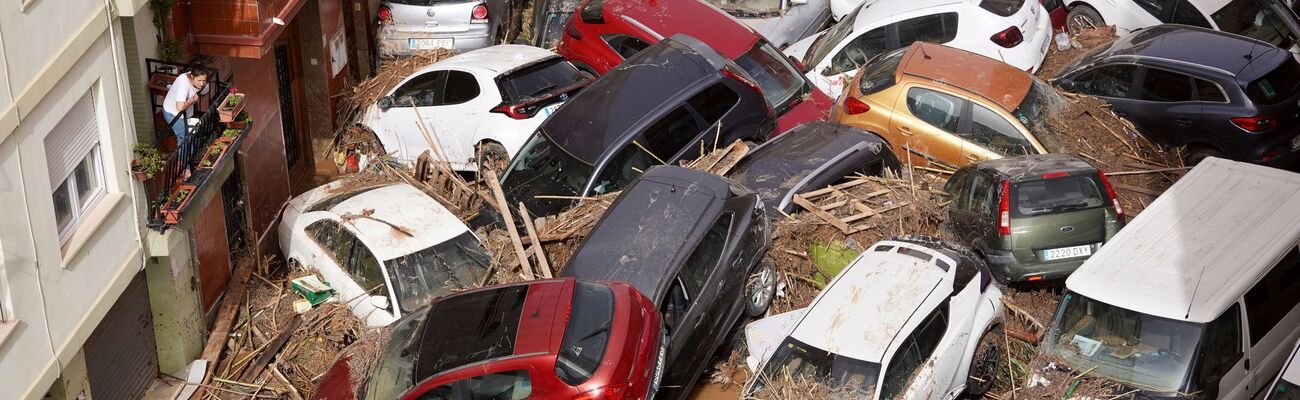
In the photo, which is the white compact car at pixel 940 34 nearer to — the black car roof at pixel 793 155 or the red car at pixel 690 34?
the red car at pixel 690 34

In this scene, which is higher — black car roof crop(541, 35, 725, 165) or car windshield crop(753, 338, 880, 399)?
black car roof crop(541, 35, 725, 165)

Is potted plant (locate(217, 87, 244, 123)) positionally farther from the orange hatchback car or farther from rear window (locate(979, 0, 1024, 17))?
rear window (locate(979, 0, 1024, 17))

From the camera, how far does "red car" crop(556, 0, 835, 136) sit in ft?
52.4

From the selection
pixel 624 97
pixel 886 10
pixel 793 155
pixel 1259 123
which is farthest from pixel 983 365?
pixel 886 10

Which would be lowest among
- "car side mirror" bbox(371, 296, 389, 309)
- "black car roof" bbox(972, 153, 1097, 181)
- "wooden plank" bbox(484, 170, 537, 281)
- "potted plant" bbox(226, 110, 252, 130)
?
"car side mirror" bbox(371, 296, 389, 309)

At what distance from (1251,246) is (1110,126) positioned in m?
4.31

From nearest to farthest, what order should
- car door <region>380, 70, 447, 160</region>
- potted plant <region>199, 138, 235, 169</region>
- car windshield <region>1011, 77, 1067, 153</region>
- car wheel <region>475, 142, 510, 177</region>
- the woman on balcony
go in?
the woman on balcony → potted plant <region>199, 138, 235, 169</region> → car windshield <region>1011, 77, 1067, 153</region> → car wheel <region>475, 142, 510, 177</region> → car door <region>380, 70, 447, 160</region>

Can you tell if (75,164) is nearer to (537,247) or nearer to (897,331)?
(537,247)

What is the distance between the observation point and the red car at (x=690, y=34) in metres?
16.0

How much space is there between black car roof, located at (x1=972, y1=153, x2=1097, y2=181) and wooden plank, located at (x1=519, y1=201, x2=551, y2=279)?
4.47m

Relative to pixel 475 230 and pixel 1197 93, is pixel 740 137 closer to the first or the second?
pixel 475 230

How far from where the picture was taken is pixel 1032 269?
12266 millimetres

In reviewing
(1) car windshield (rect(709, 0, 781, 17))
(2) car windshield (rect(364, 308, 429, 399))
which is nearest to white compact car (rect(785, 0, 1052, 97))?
(1) car windshield (rect(709, 0, 781, 17))

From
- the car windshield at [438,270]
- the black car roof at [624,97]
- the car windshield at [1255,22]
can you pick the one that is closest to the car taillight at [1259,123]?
the car windshield at [1255,22]
